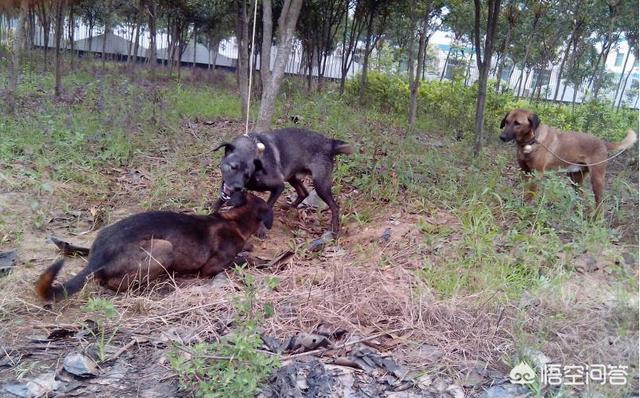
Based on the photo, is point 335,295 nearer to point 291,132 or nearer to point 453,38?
point 291,132

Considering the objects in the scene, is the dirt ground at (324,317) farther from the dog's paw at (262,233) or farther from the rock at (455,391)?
the dog's paw at (262,233)

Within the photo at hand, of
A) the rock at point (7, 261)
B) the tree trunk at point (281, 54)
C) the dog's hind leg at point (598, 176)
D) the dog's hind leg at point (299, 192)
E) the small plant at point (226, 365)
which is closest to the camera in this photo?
the small plant at point (226, 365)

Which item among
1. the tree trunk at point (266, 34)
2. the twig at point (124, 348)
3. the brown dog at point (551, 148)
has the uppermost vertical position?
the tree trunk at point (266, 34)

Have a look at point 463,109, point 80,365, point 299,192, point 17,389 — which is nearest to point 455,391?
point 80,365

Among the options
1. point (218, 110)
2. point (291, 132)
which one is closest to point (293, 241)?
point (291, 132)

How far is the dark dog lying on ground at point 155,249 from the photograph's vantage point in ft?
13.0

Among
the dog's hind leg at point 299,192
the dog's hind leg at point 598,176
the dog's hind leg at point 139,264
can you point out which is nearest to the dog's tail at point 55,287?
the dog's hind leg at point 139,264

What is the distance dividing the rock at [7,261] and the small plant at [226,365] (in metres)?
2.01

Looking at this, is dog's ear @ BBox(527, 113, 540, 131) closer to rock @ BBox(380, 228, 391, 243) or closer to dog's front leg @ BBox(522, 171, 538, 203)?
dog's front leg @ BBox(522, 171, 538, 203)

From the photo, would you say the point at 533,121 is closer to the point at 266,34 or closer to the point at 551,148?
the point at 551,148

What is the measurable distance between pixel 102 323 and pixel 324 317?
4.62 ft

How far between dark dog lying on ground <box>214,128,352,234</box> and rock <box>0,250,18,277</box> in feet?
5.97

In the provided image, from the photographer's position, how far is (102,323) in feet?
11.3

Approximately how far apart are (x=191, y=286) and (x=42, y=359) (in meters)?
1.32
